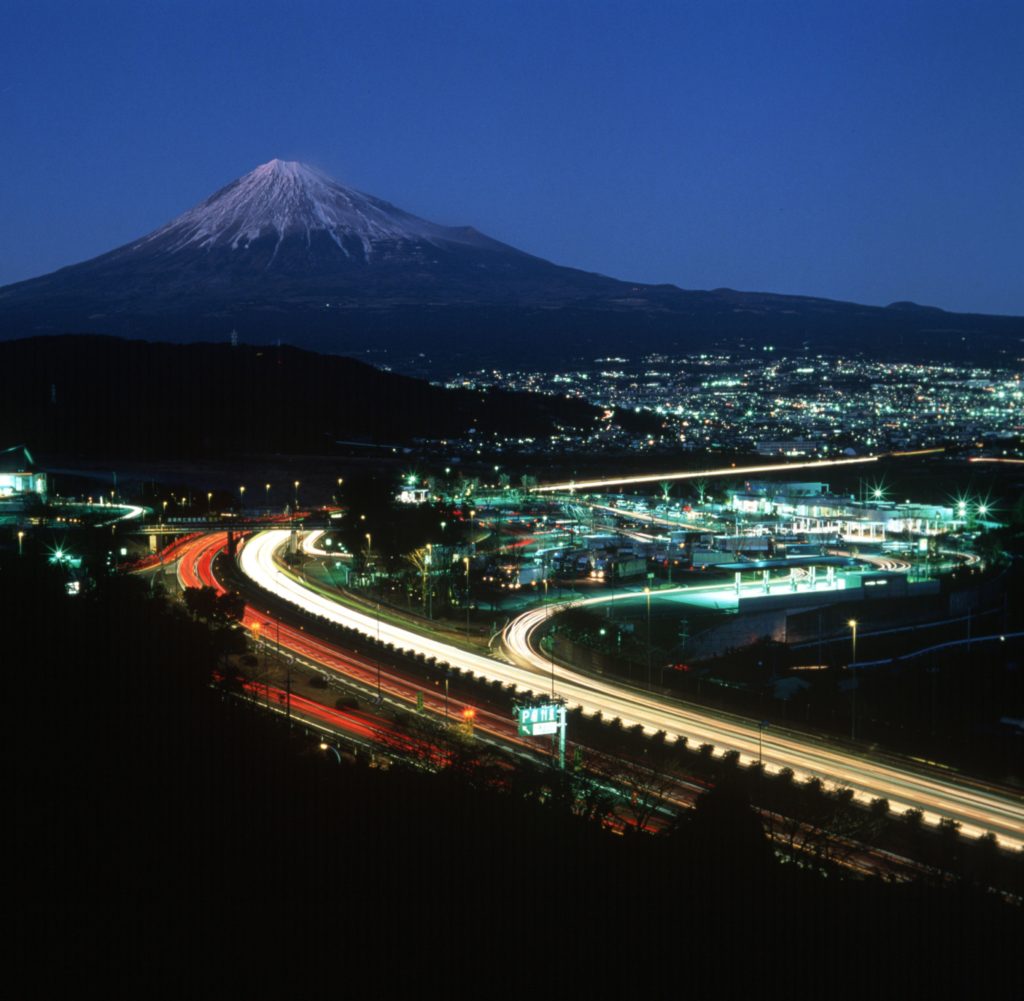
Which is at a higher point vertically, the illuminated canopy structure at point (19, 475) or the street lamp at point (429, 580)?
the illuminated canopy structure at point (19, 475)

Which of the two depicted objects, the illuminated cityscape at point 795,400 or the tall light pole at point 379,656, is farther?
the illuminated cityscape at point 795,400

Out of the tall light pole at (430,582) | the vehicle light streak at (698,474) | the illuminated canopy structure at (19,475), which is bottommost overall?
the vehicle light streak at (698,474)

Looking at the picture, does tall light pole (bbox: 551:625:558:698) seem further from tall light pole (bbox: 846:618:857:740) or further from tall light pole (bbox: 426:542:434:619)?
tall light pole (bbox: 846:618:857:740)

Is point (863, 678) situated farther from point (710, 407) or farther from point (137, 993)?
point (710, 407)

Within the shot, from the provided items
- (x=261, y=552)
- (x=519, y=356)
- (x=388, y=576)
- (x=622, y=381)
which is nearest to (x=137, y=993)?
(x=388, y=576)

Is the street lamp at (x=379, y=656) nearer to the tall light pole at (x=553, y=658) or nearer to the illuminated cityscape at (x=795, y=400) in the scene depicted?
the tall light pole at (x=553, y=658)

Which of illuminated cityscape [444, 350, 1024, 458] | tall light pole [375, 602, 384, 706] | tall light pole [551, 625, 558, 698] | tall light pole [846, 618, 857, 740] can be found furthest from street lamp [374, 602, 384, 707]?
illuminated cityscape [444, 350, 1024, 458]

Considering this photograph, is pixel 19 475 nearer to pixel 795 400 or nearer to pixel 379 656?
pixel 379 656

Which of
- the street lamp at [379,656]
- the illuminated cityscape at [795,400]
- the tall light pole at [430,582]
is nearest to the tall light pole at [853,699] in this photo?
the street lamp at [379,656]

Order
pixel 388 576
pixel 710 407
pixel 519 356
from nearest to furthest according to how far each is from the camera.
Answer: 1. pixel 388 576
2. pixel 710 407
3. pixel 519 356
